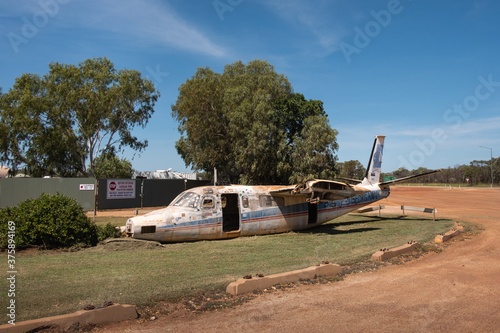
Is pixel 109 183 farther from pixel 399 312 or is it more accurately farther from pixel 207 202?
pixel 399 312

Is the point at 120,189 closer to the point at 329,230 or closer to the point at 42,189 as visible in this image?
the point at 42,189

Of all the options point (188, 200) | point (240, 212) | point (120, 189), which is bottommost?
point (240, 212)

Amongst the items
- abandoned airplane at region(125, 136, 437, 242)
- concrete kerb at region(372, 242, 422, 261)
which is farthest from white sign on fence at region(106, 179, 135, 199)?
concrete kerb at region(372, 242, 422, 261)

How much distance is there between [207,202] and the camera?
555 inches

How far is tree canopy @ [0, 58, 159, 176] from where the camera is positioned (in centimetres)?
3956

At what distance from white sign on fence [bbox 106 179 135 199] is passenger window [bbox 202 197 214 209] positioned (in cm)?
2024

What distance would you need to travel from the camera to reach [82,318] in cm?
552

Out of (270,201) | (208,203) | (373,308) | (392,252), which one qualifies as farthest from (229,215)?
(373,308)

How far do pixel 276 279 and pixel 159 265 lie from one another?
11.2 feet

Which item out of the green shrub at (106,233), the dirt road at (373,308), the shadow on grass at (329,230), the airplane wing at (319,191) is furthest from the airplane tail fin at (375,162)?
the green shrub at (106,233)

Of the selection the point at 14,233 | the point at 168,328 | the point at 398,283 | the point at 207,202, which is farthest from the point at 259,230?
the point at 168,328

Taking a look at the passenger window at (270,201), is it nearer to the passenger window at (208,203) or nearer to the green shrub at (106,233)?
the passenger window at (208,203)

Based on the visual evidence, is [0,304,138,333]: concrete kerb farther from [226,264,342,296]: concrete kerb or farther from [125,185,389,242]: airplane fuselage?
[125,185,389,242]: airplane fuselage

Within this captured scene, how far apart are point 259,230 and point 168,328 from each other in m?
9.94
